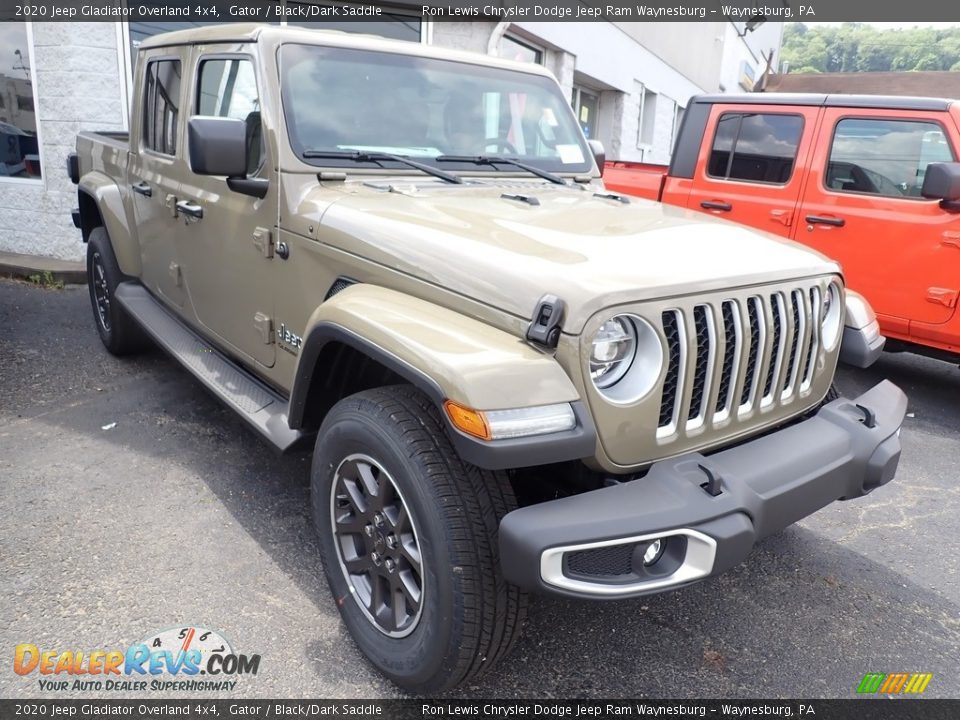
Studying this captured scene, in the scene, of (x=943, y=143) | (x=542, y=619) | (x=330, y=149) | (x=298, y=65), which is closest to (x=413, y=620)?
(x=542, y=619)

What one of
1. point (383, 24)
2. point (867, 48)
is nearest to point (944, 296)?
point (383, 24)

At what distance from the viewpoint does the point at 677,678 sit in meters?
2.39

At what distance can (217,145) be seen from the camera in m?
2.68

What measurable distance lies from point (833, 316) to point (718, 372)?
0.85m

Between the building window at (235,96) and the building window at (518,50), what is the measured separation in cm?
634

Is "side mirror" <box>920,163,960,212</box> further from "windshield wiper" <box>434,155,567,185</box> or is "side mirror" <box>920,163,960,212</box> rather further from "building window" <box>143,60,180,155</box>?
"building window" <box>143,60,180,155</box>

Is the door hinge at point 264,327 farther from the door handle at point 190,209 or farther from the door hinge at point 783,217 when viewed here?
the door hinge at point 783,217

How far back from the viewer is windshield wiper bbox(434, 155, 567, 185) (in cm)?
324

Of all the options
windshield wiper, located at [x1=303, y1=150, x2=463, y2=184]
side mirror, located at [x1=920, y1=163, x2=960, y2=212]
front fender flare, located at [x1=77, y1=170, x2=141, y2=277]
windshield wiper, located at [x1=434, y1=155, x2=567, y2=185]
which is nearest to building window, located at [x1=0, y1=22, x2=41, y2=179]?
front fender flare, located at [x1=77, y1=170, x2=141, y2=277]

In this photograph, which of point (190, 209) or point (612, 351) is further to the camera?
point (190, 209)

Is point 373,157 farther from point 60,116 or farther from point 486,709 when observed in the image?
point 60,116

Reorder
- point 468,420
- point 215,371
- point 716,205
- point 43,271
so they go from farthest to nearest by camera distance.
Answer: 1. point 43,271
2. point 716,205
3. point 215,371
4. point 468,420

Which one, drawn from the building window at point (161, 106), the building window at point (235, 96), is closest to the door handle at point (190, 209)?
the building window at point (161, 106)

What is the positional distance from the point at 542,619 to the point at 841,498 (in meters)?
1.09
